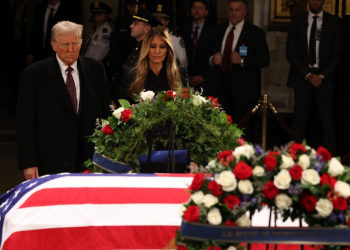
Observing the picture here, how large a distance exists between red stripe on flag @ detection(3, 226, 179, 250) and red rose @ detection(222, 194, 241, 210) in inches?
37.0

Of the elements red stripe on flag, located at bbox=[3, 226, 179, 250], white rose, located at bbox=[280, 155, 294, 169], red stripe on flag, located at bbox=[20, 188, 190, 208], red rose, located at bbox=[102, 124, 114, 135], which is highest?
white rose, located at bbox=[280, 155, 294, 169]

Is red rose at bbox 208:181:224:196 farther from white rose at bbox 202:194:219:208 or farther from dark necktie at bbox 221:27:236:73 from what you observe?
dark necktie at bbox 221:27:236:73

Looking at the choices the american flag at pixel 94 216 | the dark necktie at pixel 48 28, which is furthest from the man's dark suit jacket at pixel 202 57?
the american flag at pixel 94 216

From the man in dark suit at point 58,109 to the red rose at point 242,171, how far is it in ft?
7.04

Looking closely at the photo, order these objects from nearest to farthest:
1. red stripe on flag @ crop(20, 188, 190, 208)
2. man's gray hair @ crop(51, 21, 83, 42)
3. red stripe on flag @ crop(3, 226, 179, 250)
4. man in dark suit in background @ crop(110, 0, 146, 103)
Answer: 1. red stripe on flag @ crop(3, 226, 179, 250)
2. red stripe on flag @ crop(20, 188, 190, 208)
3. man's gray hair @ crop(51, 21, 83, 42)
4. man in dark suit in background @ crop(110, 0, 146, 103)

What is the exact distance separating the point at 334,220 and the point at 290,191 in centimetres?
16

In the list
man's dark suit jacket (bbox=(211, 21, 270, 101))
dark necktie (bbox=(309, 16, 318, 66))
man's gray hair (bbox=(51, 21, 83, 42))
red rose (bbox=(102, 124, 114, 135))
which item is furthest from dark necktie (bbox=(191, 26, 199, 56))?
red rose (bbox=(102, 124, 114, 135))

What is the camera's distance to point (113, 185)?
119 inches

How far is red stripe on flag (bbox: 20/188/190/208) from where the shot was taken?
2.92 m

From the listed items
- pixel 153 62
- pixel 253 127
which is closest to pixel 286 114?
pixel 253 127

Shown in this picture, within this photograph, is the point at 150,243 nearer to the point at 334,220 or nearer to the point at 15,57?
the point at 334,220

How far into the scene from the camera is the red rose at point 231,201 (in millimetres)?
1970

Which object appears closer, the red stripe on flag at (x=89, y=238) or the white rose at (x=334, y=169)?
the white rose at (x=334, y=169)

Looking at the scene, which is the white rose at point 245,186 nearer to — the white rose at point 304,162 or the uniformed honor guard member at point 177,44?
the white rose at point 304,162
